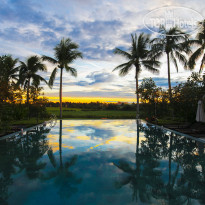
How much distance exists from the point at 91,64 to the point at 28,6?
36.9 feet

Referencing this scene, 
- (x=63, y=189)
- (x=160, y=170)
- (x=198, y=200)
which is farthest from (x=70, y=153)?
(x=198, y=200)

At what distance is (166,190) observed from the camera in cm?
356

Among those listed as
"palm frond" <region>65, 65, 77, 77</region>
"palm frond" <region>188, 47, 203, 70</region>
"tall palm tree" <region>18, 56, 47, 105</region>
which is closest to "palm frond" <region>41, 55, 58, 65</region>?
"tall palm tree" <region>18, 56, 47, 105</region>

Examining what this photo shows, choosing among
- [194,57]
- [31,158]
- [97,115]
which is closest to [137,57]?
[194,57]

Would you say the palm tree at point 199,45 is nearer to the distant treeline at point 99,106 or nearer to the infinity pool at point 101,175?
the infinity pool at point 101,175

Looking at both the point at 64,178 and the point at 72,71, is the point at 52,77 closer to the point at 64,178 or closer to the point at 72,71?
the point at 72,71

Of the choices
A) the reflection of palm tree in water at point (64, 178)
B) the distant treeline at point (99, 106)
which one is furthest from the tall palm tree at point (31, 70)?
the reflection of palm tree in water at point (64, 178)

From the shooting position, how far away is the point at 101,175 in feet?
14.3

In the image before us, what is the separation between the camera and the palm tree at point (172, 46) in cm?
1897

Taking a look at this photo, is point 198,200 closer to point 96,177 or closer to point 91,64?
point 96,177

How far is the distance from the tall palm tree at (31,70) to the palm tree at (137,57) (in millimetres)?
9910

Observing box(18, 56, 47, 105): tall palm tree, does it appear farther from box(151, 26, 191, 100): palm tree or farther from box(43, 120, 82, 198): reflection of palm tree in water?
box(43, 120, 82, 198): reflection of palm tree in water

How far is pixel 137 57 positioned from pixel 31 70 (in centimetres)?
1342

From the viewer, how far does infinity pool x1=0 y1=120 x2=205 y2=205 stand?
3.27 meters
